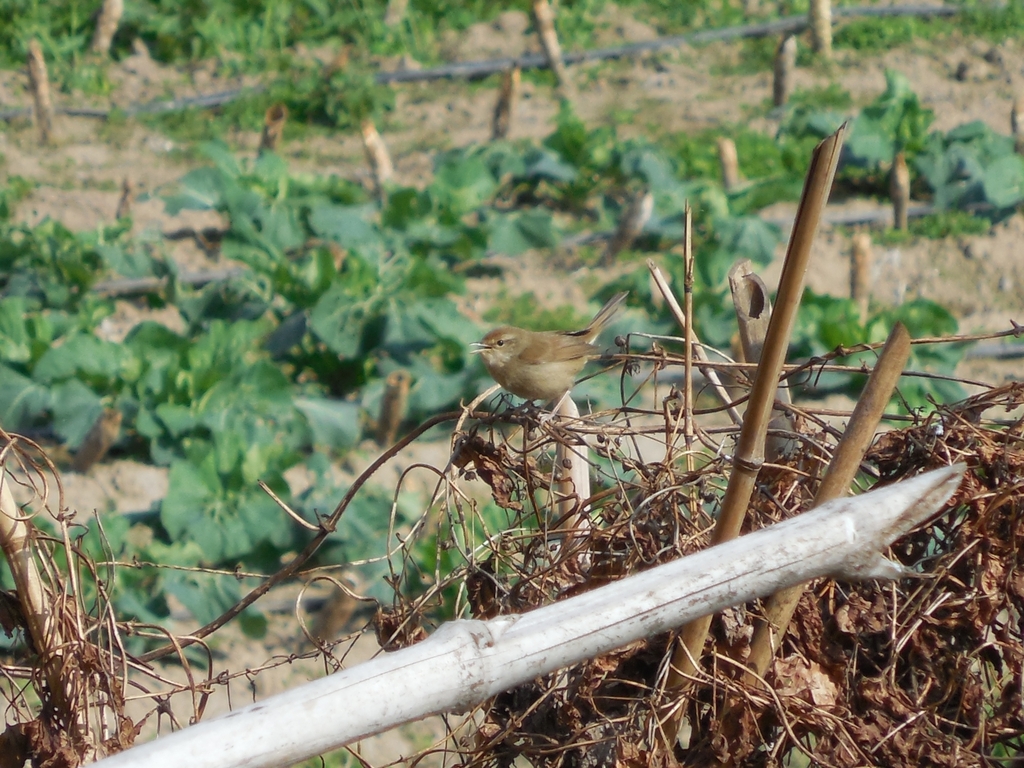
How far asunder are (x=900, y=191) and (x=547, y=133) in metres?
3.95

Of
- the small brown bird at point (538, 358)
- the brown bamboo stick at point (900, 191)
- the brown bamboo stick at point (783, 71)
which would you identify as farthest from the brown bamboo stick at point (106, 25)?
the small brown bird at point (538, 358)

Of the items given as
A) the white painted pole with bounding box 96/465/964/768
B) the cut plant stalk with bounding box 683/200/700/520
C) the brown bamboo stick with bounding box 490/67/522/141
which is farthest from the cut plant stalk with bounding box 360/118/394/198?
the white painted pole with bounding box 96/465/964/768

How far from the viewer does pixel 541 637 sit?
68.9 inches

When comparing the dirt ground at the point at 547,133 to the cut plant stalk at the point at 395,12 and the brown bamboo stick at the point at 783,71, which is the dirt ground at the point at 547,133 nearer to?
the brown bamboo stick at the point at 783,71

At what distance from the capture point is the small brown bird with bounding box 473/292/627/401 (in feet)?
14.7

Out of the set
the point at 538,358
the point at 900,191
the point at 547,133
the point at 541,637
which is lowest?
the point at 900,191

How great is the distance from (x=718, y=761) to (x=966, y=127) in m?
10.2

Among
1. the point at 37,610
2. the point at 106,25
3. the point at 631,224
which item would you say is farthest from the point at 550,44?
the point at 37,610

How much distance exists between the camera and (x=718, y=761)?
7.04 ft

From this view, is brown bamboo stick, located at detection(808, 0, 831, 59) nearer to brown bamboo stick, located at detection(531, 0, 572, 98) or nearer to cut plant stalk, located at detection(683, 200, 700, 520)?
brown bamboo stick, located at detection(531, 0, 572, 98)

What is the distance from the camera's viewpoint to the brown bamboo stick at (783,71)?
12.1 meters

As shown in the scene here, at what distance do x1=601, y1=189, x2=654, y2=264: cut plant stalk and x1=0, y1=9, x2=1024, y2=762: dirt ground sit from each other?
40 centimetres

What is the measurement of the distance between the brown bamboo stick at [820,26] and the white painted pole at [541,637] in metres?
12.9

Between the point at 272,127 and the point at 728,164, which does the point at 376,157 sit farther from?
the point at 728,164
